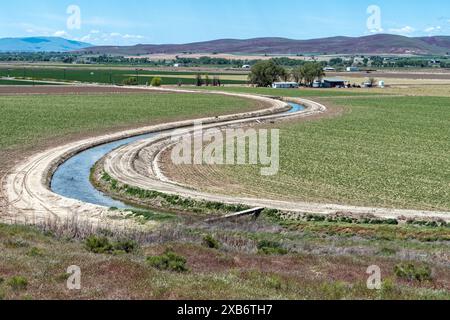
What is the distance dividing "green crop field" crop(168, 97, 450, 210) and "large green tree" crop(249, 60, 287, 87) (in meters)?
100

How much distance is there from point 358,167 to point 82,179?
21279 mm

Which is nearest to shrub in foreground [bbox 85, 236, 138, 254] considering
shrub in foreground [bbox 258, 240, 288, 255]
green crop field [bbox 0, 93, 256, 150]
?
shrub in foreground [bbox 258, 240, 288, 255]

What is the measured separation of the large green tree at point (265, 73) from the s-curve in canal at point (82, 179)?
12248cm

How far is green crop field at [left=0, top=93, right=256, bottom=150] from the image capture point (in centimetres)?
6581

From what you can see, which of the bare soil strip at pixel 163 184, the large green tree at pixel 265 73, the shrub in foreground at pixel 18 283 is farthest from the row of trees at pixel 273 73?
the shrub in foreground at pixel 18 283

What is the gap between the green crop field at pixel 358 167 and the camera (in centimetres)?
3659

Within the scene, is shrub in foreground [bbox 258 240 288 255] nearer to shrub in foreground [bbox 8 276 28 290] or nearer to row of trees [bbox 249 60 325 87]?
shrub in foreground [bbox 8 276 28 290]

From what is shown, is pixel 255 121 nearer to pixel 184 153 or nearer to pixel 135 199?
pixel 184 153

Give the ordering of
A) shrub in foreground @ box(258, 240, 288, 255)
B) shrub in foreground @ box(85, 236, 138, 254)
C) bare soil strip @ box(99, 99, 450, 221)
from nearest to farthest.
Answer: shrub in foreground @ box(85, 236, 138, 254)
shrub in foreground @ box(258, 240, 288, 255)
bare soil strip @ box(99, 99, 450, 221)

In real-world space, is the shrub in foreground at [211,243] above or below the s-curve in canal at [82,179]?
above

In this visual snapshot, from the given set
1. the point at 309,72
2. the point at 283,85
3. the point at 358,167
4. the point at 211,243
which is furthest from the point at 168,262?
the point at 309,72

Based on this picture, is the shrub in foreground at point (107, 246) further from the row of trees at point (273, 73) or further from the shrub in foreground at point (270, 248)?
the row of trees at point (273, 73)

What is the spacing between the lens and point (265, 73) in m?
178

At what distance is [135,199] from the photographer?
36.9 meters
